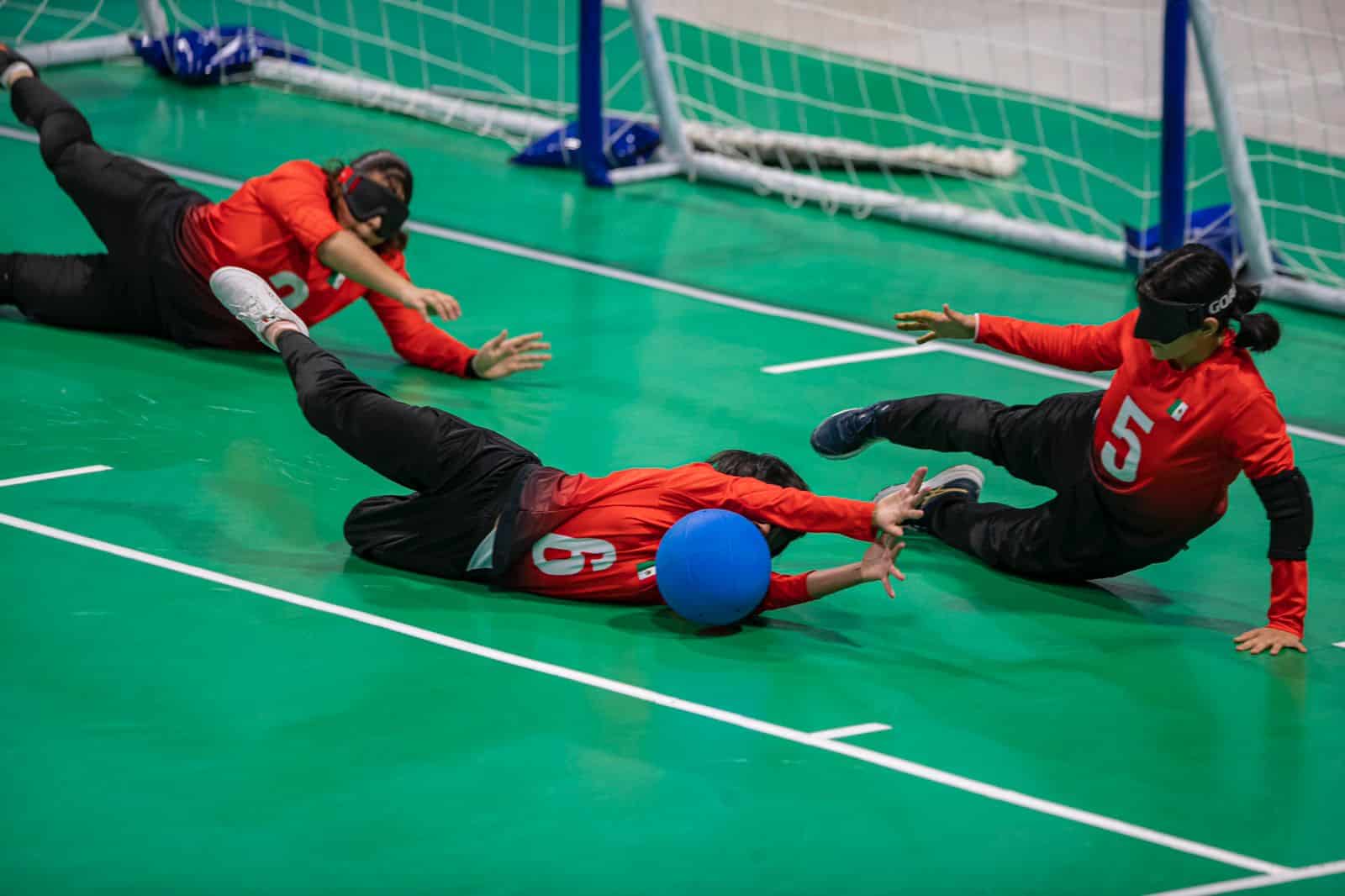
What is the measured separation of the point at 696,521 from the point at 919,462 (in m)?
2.30

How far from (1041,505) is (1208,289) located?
1215 mm

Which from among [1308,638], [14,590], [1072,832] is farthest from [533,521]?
[1308,638]

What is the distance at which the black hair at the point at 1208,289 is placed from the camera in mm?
6410

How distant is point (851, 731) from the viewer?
19.6ft

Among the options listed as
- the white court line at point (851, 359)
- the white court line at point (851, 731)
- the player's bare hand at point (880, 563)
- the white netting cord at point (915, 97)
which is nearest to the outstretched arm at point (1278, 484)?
the player's bare hand at point (880, 563)

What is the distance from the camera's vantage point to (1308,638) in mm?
6836

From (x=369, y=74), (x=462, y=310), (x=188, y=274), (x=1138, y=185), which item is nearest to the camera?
(x=188, y=274)

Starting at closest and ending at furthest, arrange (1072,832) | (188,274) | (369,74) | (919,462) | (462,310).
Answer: (1072,832)
(919,462)
(188,274)
(462,310)
(369,74)

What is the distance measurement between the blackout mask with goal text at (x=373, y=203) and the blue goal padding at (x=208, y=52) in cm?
588

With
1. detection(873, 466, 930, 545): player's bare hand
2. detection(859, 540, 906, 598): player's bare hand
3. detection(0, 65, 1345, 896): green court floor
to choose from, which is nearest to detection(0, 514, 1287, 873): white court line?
detection(0, 65, 1345, 896): green court floor

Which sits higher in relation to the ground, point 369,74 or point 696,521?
point 369,74

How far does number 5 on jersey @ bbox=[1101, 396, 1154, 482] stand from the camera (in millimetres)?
A: 6723

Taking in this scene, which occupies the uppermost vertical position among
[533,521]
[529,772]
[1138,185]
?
[1138,185]

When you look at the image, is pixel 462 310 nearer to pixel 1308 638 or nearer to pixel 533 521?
pixel 533 521
